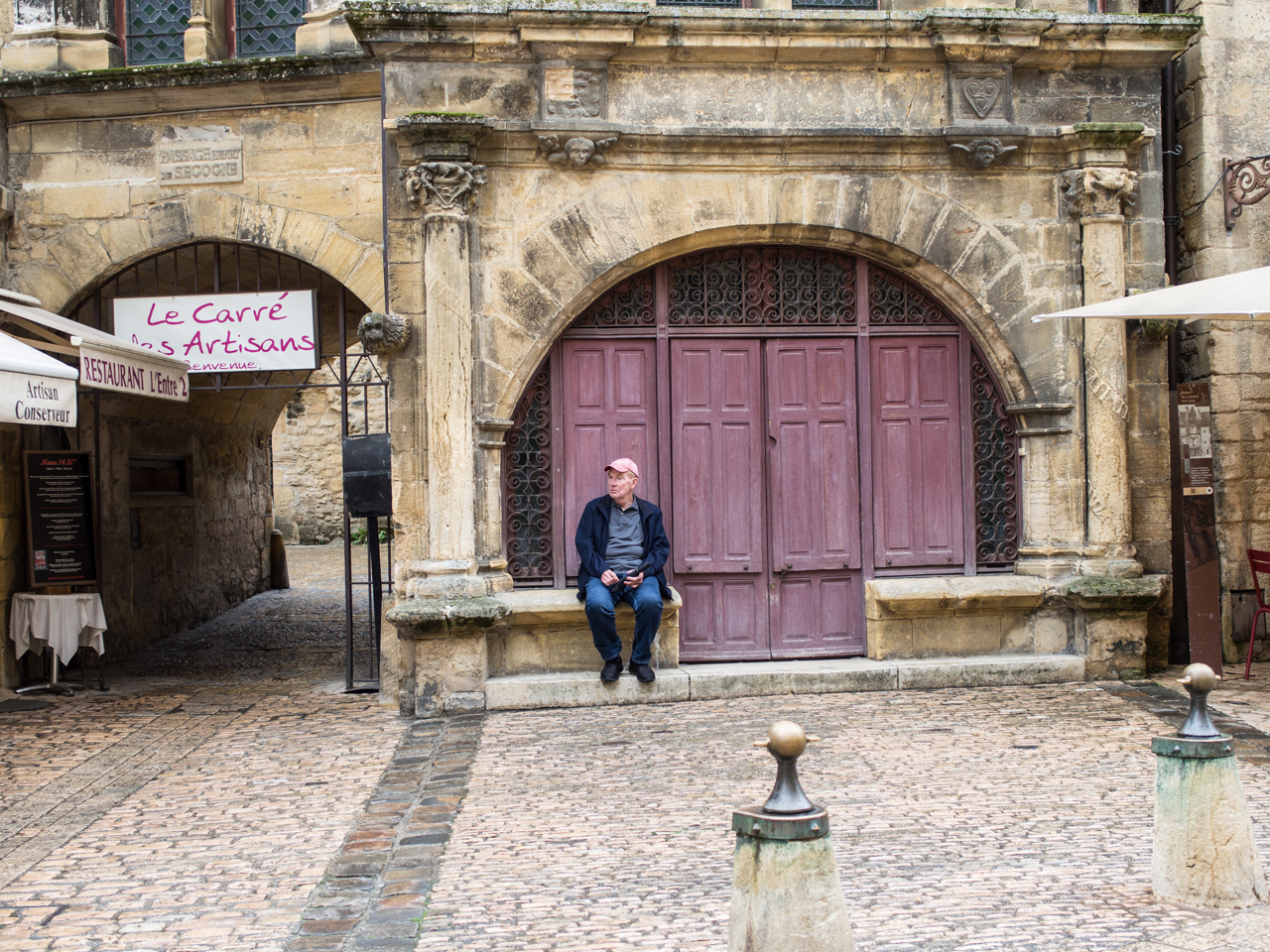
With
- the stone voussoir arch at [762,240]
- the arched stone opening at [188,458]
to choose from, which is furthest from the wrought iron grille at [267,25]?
the stone voussoir arch at [762,240]

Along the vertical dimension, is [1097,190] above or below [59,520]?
above

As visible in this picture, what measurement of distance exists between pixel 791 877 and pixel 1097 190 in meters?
6.28

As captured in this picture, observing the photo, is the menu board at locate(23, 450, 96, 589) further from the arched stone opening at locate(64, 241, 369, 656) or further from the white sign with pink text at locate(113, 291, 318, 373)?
the white sign with pink text at locate(113, 291, 318, 373)

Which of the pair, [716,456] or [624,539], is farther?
[716,456]

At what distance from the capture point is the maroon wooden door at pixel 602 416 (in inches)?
307

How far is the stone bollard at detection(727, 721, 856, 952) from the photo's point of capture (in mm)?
2895

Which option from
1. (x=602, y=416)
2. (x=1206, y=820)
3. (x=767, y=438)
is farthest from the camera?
(x=767, y=438)

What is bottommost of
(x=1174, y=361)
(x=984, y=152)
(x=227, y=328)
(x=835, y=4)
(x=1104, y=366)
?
(x=1104, y=366)

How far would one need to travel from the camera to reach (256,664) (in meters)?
9.73

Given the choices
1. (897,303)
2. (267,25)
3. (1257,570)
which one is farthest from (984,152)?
(267,25)

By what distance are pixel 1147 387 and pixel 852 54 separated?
119 inches

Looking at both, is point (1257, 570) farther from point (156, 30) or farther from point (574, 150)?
point (156, 30)

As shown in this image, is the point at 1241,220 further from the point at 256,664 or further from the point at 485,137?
the point at 256,664

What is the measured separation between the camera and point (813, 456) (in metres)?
7.96
